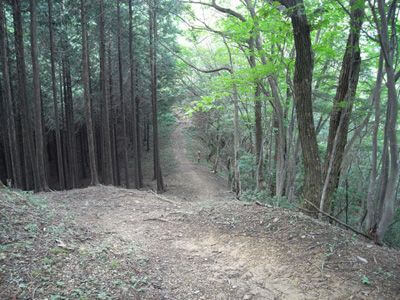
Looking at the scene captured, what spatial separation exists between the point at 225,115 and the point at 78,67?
30.0ft

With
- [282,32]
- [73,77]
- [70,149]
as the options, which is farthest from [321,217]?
[73,77]

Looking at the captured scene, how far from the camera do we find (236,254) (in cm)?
499

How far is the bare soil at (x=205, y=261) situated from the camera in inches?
134

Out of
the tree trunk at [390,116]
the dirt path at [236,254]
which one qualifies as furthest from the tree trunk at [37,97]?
the tree trunk at [390,116]

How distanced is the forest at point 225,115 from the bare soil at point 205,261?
0.15 feet

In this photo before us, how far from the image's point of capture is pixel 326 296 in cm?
370

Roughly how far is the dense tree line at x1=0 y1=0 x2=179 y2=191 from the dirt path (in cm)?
743

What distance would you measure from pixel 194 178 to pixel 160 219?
1462 centimetres

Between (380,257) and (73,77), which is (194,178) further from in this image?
(380,257)

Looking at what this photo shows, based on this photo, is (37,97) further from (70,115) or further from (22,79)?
(70,115)

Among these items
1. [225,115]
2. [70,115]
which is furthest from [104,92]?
[225,115]

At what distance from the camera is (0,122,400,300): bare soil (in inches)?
134

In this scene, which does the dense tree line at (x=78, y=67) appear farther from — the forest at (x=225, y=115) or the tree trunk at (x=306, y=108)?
the tree trunk at (x=306, y=108)

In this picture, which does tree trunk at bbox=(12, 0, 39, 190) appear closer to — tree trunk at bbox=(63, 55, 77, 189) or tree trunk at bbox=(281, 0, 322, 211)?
tree trunk at bbox=(63, 55, 77, 189)
